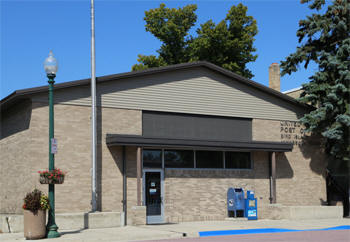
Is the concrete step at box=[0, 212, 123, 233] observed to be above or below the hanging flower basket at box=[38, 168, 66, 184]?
below

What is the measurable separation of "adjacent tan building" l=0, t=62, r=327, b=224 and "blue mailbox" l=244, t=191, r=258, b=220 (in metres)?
0.94

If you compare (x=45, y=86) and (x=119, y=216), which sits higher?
(x=45, y=86)

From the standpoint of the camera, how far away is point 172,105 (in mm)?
22047

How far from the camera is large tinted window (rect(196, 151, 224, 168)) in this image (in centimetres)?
2234

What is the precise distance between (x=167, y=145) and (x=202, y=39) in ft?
63.1

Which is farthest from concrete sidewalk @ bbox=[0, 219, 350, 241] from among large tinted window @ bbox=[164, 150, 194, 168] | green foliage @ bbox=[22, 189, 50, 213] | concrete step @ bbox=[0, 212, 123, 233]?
large tinted window @ bbox=[164, 150, 194, 168]

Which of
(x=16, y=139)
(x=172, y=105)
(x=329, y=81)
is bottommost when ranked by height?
(x=16, y=139)

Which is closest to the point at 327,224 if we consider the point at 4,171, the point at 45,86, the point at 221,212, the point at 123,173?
the point at 221,212

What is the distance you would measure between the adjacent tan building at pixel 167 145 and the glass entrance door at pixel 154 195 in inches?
1.7

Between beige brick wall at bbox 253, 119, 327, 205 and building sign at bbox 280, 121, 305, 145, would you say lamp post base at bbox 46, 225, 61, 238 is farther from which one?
building sign at bbox 280, 121, 305, 145

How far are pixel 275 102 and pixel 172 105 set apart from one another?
238 inches

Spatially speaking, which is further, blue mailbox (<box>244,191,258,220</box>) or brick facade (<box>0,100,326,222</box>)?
blue mailbox (<box>244,191,258,220</box>)

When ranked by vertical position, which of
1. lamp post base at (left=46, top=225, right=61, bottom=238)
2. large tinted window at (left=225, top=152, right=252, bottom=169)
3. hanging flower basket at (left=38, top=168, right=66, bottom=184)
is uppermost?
large tinted window at (left=225, top=152, right=252, bottom=169)

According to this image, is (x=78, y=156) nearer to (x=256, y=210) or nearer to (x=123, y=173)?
(x=123, y=173)
